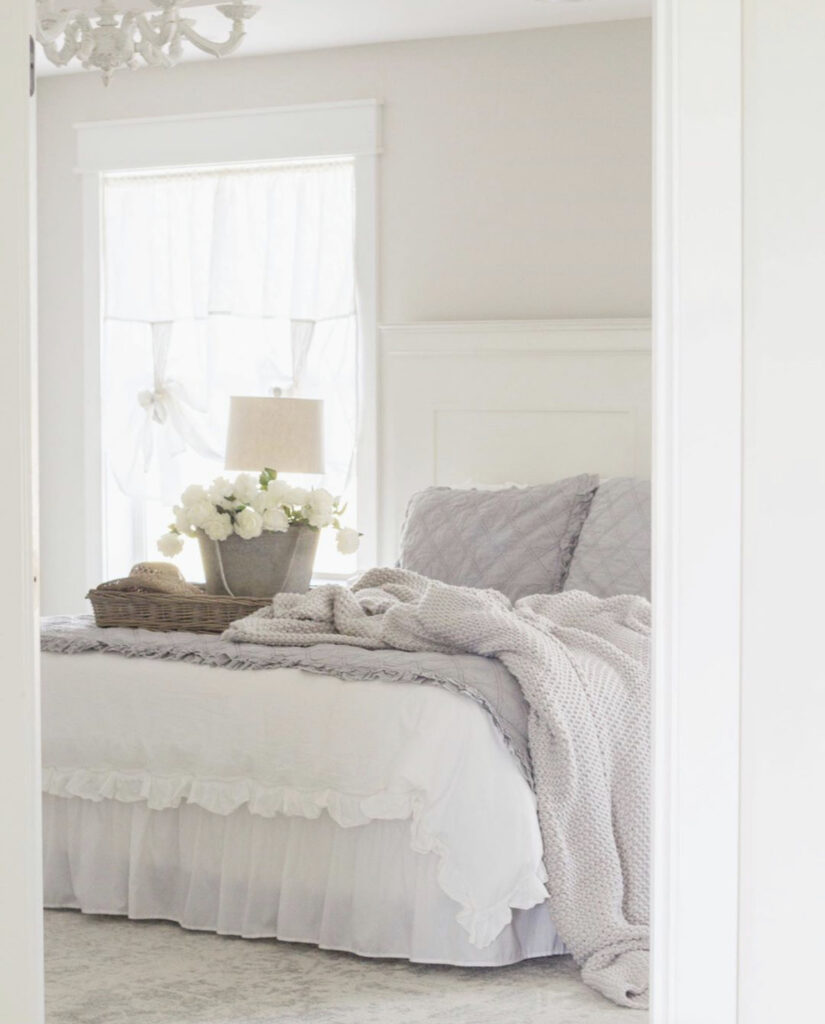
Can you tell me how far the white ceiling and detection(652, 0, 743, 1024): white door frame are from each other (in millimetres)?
3456

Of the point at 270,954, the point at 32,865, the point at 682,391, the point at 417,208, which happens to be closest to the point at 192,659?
the point at 270,954

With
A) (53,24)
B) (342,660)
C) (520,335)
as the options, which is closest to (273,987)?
(342,660)

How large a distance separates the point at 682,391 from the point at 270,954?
1999 millimetres

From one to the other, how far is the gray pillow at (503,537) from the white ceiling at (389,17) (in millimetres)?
1715

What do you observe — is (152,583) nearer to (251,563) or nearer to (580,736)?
(251,563)

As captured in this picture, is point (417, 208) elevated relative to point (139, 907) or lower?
elevated

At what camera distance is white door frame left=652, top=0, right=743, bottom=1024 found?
5.57ft

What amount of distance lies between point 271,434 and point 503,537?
95 cm

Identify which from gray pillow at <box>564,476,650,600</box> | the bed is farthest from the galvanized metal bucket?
gray pillow at <box>564,476,650,600</box>

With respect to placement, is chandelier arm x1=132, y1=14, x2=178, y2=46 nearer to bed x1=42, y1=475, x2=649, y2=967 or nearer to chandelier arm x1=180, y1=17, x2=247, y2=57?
chandelier arm x1=180, y1=17, x2=247, y2=57

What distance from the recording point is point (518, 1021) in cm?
286

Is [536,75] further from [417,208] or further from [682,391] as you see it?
[682,391]

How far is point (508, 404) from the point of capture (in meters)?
5.32

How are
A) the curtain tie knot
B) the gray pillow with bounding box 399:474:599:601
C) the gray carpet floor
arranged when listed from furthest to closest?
the curtain tie knot, the gray pillow with bounding box 399:474:599:601, the gray carpet floor
